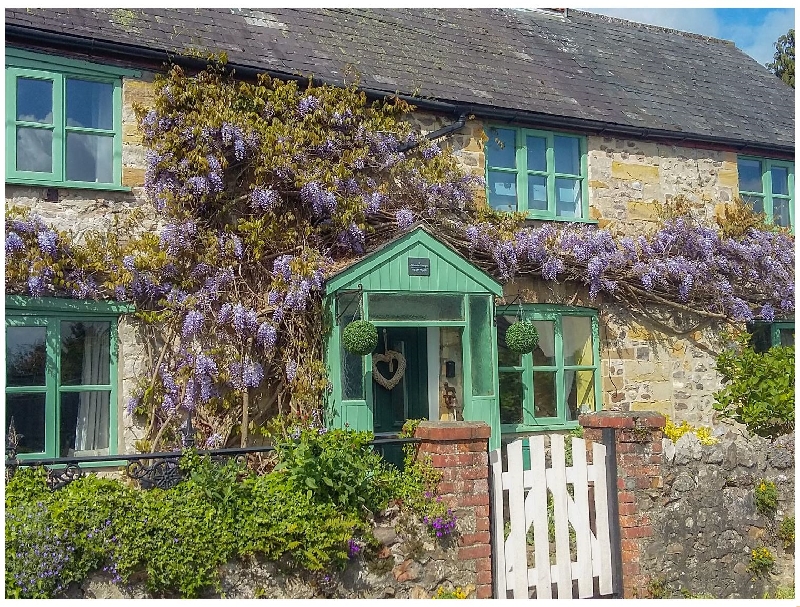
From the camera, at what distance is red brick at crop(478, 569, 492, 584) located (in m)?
6.49

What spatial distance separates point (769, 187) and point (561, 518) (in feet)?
28.0

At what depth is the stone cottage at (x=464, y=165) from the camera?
348 inches

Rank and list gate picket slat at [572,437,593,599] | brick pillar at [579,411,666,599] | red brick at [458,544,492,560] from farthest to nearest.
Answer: brick pillar at [579,411,666,599], gate picket slat at [572,437,593,599], red brick at [458,544,492,560]

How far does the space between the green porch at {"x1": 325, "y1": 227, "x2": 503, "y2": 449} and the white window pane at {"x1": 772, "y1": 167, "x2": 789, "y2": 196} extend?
6.19 metres

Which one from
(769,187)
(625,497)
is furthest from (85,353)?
(769,187)

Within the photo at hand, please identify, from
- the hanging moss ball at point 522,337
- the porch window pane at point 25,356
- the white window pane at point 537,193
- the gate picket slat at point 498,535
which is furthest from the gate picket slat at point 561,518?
the white window pane at point 537,193

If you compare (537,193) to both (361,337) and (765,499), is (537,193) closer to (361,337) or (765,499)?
(361,337)

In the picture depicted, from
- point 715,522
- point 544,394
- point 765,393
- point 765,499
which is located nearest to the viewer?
point 715,522

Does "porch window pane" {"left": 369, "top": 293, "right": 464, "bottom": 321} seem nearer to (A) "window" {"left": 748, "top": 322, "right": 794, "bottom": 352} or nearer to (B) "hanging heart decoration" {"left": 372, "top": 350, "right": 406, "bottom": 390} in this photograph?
(B) "hanging heart decoration" {"left": 372, "top": 350, "right": 406, "bottom": 390}

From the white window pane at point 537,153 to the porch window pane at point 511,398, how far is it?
2854 millimetres

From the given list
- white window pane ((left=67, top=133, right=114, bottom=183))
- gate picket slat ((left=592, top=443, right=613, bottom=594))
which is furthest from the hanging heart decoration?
white window pane ((left=67, top=133, right=114, bottom=183))

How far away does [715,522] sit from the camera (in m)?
7.42

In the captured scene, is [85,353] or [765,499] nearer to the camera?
[765,499]
